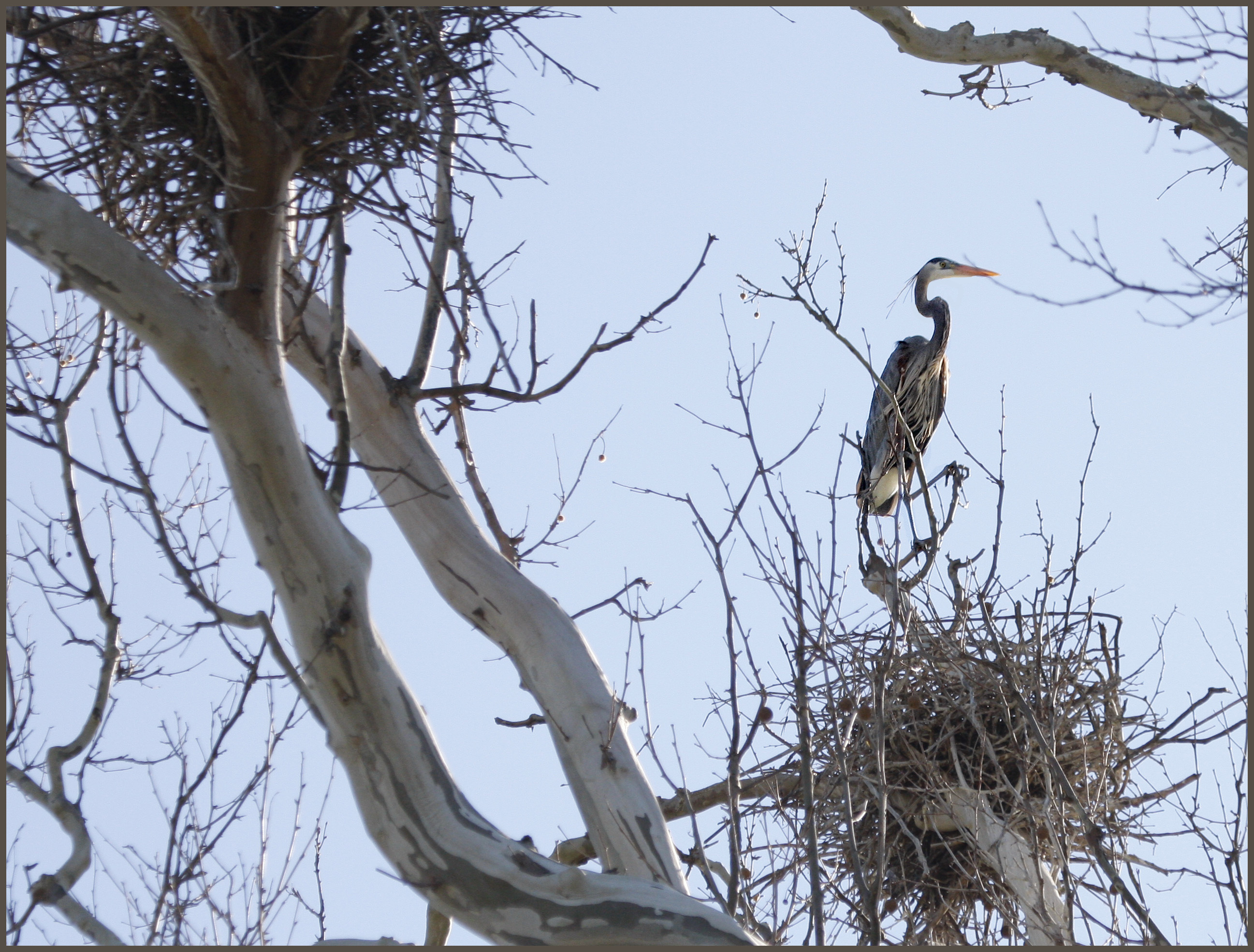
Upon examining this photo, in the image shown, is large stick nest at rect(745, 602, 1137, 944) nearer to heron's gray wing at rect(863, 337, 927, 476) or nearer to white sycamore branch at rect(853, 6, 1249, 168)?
white sycamore branch at rect(853, 6, 1249, 168)

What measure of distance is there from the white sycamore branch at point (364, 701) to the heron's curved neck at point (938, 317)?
6.06 m

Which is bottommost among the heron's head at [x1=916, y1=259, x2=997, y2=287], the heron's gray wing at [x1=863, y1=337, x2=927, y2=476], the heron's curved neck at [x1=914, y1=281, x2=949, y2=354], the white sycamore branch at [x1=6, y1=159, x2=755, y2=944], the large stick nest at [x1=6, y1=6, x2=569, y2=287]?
the white sycamore branch at [x1=6, y1=159, x2=755, y2=944]

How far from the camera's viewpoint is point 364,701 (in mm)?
2188

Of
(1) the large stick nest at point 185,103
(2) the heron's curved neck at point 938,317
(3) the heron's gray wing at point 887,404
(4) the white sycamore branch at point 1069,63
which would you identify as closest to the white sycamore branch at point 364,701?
(1) the large stick nest at point 185,103

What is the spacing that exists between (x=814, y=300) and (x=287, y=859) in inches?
99.1

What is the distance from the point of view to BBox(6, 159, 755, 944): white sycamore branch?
201 cm

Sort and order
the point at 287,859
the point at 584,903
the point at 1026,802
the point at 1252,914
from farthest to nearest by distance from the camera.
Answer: the point at 287,859
the point at 1026,802
the point at 1252,914
the point at 584,903

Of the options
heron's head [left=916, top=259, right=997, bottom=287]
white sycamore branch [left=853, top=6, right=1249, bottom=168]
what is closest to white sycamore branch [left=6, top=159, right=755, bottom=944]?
white sycamore branch [left=853, top=6, right=1249, bottom=168]

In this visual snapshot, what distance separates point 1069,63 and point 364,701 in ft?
9.25

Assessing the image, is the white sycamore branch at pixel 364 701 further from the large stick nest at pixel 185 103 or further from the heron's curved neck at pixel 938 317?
the heron's curved neck at pixel 938 317

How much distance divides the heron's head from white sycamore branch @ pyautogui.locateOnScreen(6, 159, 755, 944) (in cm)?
701

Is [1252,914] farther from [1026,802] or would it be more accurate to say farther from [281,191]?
[281,191]

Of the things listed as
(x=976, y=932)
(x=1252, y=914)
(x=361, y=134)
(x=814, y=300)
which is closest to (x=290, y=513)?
(x=361, y=134)

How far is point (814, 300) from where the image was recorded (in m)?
3.55
